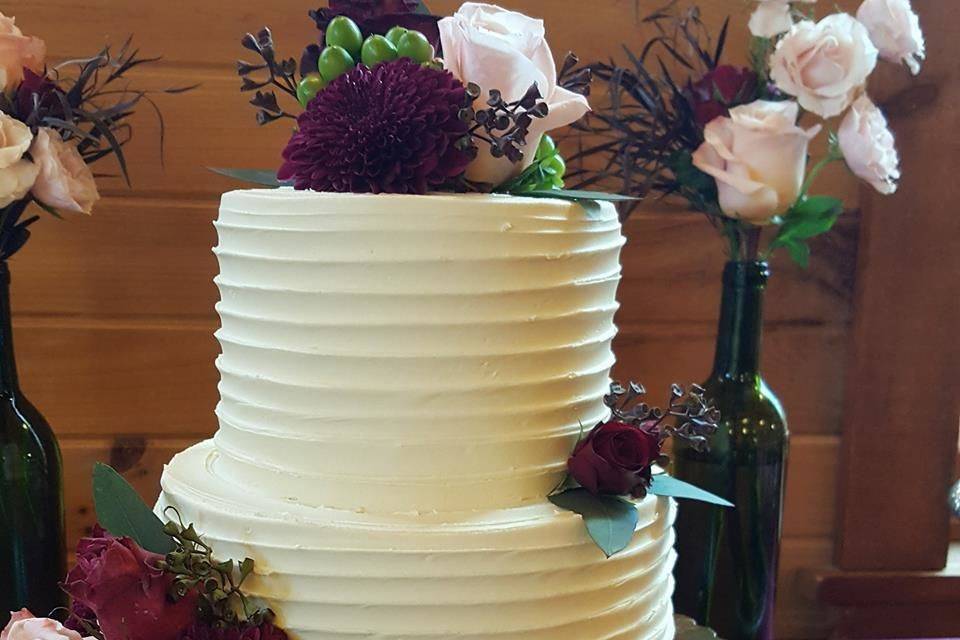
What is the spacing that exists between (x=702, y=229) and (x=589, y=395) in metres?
0.63

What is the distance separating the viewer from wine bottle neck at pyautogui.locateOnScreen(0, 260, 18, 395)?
0.92 m

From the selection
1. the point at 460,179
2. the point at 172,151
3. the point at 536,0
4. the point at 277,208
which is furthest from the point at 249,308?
the point at 536,0

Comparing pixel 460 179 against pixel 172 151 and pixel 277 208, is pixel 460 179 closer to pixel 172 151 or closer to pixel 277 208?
pixel 277 208

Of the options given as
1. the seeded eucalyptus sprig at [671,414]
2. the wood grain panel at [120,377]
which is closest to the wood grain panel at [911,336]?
the seeded eucalyptus sprig at [671,414]

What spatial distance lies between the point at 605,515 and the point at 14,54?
2.42 ft

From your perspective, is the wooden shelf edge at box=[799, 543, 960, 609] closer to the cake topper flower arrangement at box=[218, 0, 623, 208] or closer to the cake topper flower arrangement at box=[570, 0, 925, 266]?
the cake topper flower arrangement at box=[570, 0, 925, 266]

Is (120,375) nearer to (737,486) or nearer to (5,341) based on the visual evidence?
(5,341)

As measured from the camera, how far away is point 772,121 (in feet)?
3.18

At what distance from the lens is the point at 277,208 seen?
0.66 meters

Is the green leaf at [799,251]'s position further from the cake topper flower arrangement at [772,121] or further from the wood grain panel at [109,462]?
the wood grain panel at [109,462]

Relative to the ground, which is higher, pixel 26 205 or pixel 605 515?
pixel 26 205

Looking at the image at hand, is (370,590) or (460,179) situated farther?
(460,179)

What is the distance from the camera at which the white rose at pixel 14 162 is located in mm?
846

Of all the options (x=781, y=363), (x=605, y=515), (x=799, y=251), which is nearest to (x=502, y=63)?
(x=605, y=515)
